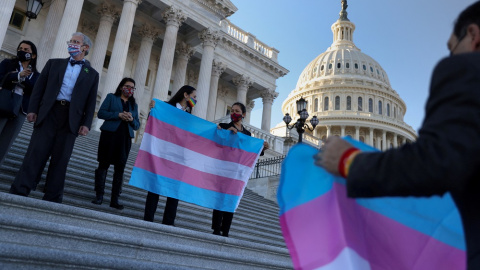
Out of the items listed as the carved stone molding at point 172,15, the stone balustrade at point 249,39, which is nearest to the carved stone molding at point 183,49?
the carved stone molding at point 172,15

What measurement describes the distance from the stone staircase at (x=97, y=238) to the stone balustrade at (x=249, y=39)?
23198mm

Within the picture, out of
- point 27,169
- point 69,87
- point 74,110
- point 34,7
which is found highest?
point 34,7

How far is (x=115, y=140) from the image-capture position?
5.81 m

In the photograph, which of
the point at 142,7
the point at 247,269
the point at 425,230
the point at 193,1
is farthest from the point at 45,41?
the point at 425,230

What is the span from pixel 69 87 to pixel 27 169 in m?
1.16

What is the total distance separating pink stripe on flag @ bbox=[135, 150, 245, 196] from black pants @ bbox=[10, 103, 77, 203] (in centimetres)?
107

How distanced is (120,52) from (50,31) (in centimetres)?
345

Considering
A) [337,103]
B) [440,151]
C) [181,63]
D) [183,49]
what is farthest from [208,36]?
[337,103]

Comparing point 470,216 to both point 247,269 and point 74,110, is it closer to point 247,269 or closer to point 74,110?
point 247,269

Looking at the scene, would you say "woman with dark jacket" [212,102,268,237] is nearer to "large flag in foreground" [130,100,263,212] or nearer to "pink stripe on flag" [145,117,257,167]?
"large flag in foreground" [130,100,263,212]

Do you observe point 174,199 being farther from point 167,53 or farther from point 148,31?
point 148,31

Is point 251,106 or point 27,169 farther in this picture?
point 251,106

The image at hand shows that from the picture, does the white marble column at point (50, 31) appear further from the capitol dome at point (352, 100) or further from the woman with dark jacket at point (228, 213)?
the capitol dome at point (352, 100)

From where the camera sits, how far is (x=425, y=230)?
6.04 ft
